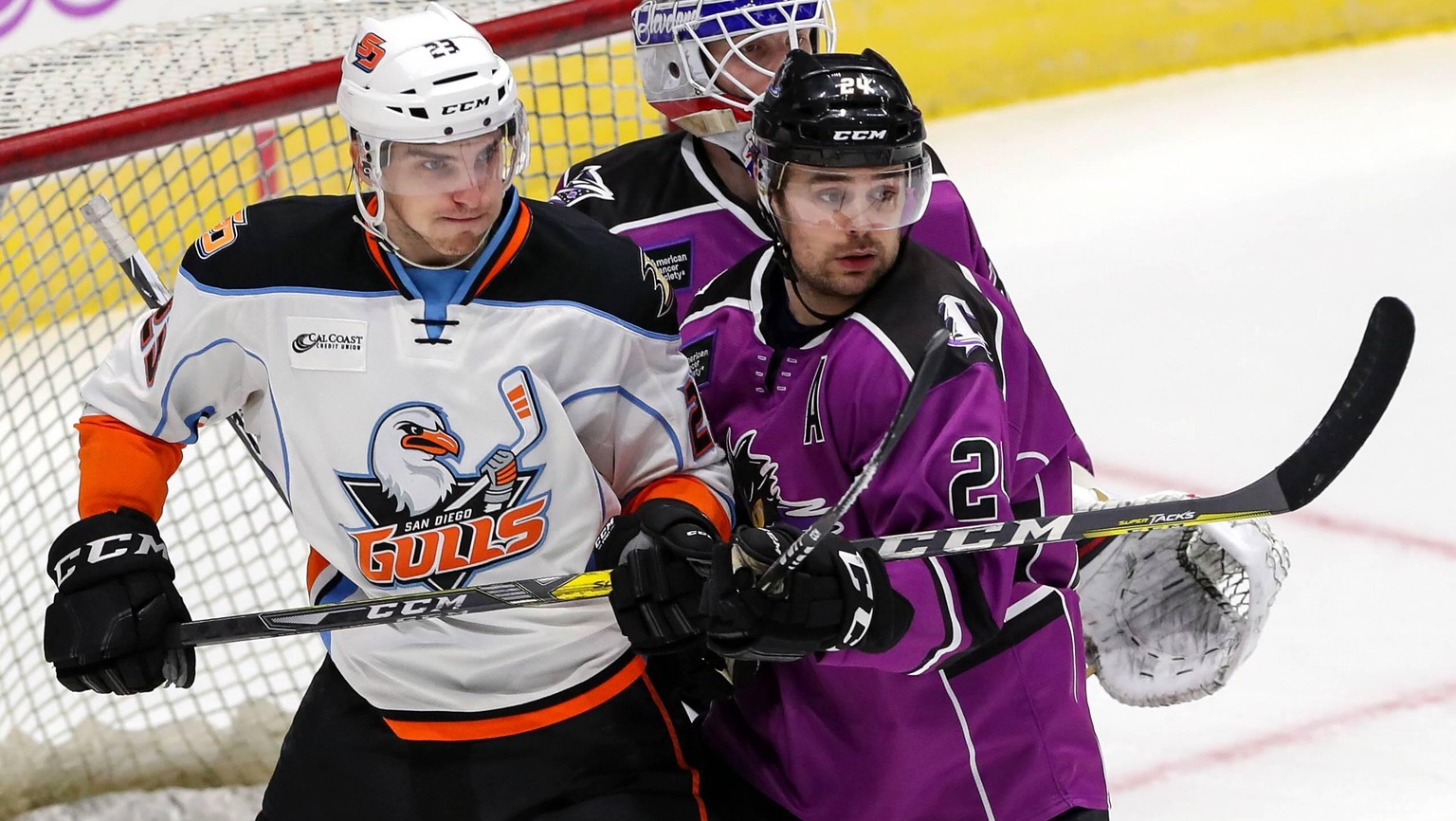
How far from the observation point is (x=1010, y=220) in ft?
17.2

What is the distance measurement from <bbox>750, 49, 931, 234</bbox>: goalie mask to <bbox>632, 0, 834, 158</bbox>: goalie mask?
21.8 inches

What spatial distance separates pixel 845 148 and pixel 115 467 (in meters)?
0.93

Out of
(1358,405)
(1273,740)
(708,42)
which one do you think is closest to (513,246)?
(708,42)

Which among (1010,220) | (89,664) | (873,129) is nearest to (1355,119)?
(1010,220)

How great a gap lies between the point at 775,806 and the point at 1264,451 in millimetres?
2179

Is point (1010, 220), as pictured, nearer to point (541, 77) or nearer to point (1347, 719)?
point (541, 77)

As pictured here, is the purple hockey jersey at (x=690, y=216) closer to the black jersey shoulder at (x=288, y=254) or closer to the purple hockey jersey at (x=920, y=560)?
the purple hockey jersey at (x=920, y=560)

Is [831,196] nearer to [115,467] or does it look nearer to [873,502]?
[873,502]

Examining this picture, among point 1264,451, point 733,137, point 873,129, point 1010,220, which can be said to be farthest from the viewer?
point 1010,220

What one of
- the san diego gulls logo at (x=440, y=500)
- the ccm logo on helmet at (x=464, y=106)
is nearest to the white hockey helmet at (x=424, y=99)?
the ccm logo on helmet at (x=464, y=106)

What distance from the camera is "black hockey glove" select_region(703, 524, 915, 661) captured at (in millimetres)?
1718

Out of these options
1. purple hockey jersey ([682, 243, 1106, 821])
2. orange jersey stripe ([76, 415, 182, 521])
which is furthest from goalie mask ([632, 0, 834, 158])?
orange jersey stripe ([76, 415, 182, 521])

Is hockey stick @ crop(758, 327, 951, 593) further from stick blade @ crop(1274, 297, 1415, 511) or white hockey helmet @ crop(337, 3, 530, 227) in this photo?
white hockey helmet @ crop(337, 3, 530, 227)

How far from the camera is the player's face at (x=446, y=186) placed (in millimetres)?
1940
